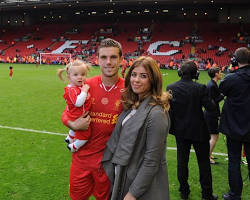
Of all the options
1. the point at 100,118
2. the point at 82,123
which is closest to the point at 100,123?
the point at 100,118

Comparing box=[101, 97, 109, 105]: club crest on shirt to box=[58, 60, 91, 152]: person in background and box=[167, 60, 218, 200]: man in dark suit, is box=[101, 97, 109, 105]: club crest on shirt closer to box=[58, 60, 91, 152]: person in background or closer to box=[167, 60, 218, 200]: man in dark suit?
box=[58, 60, 91, 152]: person in background

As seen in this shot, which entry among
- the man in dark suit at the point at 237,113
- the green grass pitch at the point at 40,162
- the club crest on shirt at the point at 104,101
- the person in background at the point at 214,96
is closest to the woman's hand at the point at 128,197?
the club crest on shirt at the point at 104,101

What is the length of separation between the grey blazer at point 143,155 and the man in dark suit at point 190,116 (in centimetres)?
163

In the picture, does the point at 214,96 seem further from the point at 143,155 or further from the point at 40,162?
the point at 40,162

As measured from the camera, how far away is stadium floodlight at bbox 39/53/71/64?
36.4 meters

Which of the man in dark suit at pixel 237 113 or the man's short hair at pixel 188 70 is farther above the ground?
the man's short hair at pixel 188 70

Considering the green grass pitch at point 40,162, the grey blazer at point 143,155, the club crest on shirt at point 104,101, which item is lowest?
the green grass pitch at point 40,162

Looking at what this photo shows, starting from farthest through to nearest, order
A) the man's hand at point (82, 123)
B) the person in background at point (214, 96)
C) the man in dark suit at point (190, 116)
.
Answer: the person in background at point (214, 96) → the man in dark suit at point (190, 116) → the man's hand at point (82, 123)

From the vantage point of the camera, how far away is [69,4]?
125ft

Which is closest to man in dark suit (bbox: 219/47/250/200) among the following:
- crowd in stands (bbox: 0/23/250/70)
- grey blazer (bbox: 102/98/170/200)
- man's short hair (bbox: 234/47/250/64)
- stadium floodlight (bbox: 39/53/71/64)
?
man's short hair (bbox: 234/47/250/64)

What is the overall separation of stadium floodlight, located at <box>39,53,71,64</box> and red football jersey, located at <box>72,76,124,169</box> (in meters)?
33.5

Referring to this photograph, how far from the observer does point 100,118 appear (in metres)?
2.79

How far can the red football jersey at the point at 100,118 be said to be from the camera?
2760 mm

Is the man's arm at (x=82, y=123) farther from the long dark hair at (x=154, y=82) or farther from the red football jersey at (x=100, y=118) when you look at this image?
the long dark hair at (x=154, y=82)
